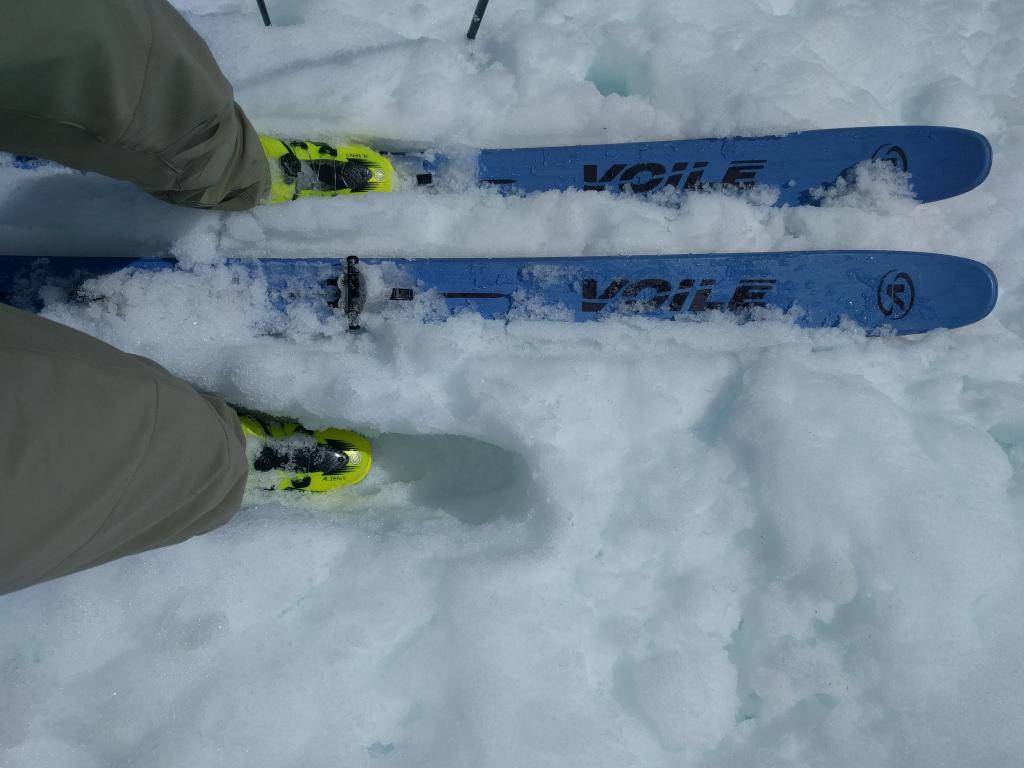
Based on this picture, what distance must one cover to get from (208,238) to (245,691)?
4.46ft

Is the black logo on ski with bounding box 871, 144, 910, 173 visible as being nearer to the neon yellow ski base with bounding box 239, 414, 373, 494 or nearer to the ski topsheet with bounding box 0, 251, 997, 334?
the ski topsheet with bounding box 0, 251, 997, 334

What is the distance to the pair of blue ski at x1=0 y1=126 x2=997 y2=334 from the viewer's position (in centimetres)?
206

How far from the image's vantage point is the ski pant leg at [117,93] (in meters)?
1.15

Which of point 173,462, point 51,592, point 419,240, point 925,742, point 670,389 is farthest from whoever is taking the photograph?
point 419,240

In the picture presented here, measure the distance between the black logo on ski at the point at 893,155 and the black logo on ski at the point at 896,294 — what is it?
373 millimetres

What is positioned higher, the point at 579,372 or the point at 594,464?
the point at 579,372

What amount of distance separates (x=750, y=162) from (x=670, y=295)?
1.78ft

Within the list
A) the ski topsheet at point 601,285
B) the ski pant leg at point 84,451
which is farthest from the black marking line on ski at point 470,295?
the ski pant leg at point 84,451

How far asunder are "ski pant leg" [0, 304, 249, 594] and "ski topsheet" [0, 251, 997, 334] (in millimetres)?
731

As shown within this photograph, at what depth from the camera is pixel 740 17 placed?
2377mm

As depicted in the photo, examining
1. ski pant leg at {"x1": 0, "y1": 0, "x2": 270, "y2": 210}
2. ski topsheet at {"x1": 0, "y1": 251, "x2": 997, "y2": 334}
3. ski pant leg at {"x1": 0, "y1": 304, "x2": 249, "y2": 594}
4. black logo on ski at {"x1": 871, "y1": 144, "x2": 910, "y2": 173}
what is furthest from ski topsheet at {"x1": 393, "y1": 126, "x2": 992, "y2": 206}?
ski pant leg at {"x1": 0, "y1": 304, "x2": 249, "y2": 594}

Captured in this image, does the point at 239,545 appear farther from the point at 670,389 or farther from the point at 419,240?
the point at 670,389

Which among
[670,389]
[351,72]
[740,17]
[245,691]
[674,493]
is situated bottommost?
[245,691]

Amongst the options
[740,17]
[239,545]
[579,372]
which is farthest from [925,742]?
[740,17]
